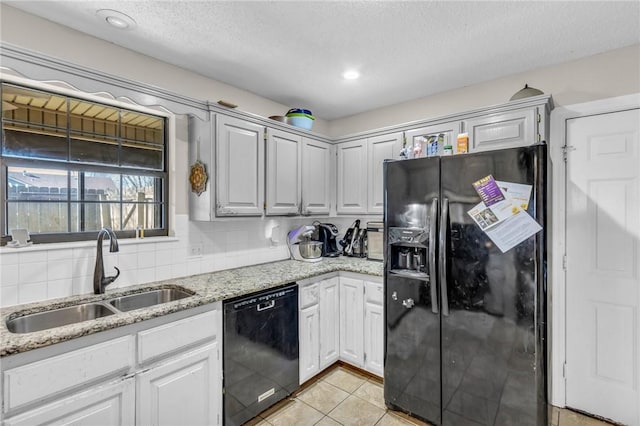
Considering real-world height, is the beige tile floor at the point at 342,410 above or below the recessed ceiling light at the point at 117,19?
below

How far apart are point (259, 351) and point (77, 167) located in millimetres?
1685

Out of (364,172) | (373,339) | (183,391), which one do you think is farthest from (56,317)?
(364,172)

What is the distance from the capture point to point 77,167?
1.95 m

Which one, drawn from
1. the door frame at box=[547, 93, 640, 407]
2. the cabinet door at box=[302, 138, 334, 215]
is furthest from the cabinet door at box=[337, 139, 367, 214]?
the door frame at box=[547, 93, 640, 407]

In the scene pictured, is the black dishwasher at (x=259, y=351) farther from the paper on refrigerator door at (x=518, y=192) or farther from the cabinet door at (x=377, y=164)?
the paper on refrigerator door at (x=518, y=192)

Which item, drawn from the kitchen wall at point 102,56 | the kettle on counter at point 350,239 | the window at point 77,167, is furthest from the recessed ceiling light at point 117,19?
the kettle on counter at point 350,239

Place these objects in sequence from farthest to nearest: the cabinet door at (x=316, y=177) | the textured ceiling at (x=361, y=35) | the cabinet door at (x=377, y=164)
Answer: the cabinet door at (x=316, y=177)
the cabinet door at (x=377, y=164)
the textured ceiling at (x=361, y=35)

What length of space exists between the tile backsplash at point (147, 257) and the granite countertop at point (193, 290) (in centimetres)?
7

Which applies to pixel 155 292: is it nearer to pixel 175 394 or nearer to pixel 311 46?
pixel 175 394

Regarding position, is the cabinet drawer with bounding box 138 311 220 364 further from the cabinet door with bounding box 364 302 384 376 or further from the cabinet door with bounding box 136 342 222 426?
the cabinet door with bounding box 364 302 384 376

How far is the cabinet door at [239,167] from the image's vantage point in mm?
2270

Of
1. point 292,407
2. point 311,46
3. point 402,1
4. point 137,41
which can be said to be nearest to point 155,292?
point 292,407

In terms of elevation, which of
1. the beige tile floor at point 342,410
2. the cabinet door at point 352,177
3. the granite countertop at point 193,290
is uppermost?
the cabinet door at point 352,177

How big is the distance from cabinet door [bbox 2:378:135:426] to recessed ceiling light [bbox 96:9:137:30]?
1.93 m
